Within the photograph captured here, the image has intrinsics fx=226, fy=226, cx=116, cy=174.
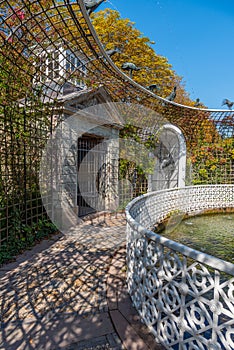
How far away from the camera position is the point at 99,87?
19.1 feet

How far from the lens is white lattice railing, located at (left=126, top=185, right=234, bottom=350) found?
1.33 meters

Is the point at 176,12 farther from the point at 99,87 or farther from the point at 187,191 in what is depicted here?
the point at 187,191

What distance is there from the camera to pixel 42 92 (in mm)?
4473

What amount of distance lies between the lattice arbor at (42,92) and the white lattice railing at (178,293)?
2.39 metres

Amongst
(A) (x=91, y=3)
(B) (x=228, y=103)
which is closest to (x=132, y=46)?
(B) (x=228, y=103)

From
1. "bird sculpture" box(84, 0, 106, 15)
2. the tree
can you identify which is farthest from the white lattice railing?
the tree

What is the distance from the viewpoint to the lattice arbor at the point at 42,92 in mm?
3278

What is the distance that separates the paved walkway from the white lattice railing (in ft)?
0.63

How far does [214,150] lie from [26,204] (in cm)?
812

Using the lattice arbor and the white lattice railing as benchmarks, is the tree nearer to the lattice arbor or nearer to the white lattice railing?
the lattice arbor

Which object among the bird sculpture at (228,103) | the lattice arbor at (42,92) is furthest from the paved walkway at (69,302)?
the bird sculpture at (228,103)

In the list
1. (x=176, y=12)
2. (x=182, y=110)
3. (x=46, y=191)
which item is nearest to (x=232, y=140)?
(x=182, y=110)

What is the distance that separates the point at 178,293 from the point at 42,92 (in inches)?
163

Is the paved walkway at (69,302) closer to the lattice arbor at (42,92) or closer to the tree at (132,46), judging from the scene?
the lattice arbor at (42,92)
